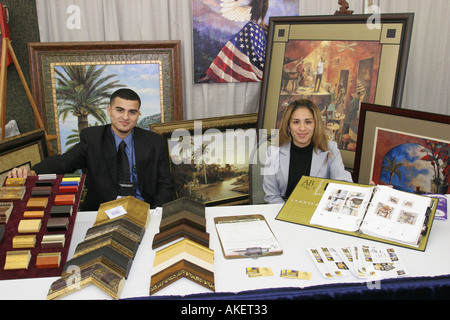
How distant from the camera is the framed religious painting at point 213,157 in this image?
3.16m

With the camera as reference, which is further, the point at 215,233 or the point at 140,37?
the point at 140,37

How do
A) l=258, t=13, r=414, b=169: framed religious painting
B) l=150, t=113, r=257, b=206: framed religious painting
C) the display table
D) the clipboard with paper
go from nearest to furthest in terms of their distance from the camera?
the display table, the clipboard with paper, l=258, t=13, r=414, b=169: framed religious painting, l=150, t=113, r=257, b=206: framed religious painting

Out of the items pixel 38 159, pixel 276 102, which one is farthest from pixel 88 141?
pixel 276 102

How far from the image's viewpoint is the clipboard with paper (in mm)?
1588

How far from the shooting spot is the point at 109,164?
8.16 feet

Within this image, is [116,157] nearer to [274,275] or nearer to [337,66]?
[274,275]

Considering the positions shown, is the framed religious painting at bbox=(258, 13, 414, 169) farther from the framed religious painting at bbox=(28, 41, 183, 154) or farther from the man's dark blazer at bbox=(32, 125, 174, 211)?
the man's dark blazer at bbox=(32, 125, 174, 211)

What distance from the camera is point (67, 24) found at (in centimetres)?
306

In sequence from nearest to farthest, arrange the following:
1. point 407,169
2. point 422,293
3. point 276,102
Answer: point 422,293 < point 407,169 < point 276,102

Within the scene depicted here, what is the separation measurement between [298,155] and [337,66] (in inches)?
35.2

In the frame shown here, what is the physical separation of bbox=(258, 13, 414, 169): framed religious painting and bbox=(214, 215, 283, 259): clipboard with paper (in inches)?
53.3

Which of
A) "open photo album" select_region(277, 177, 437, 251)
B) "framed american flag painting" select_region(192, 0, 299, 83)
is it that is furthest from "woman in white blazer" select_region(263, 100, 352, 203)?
"framed american flag painting" select_region(192, 0, 299, 83)
